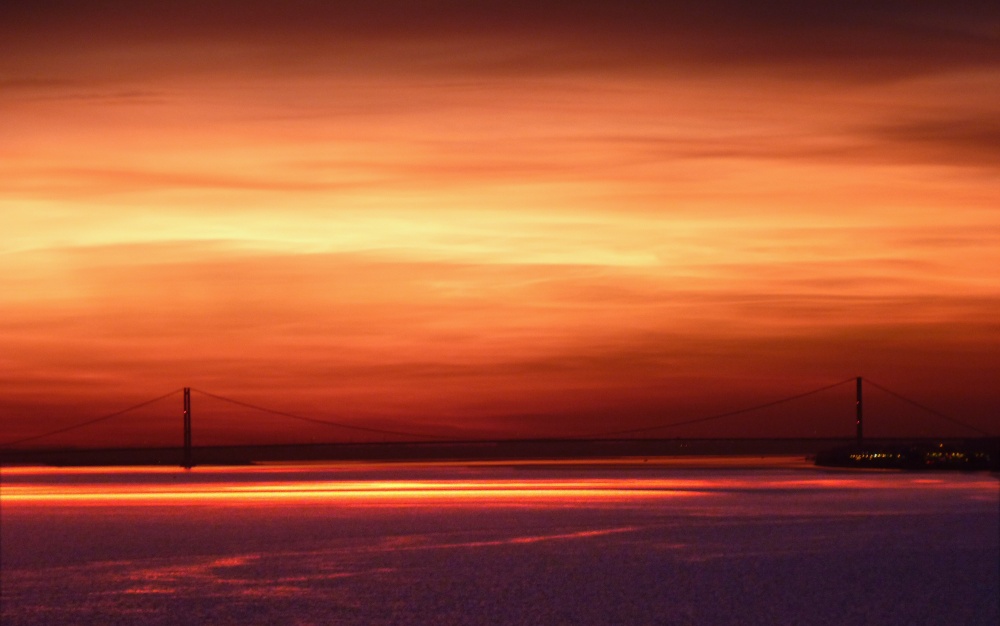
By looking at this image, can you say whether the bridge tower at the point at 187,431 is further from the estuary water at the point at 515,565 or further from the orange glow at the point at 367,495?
the estuary water at the point at 515,565

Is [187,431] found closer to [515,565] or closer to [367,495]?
[367,495]

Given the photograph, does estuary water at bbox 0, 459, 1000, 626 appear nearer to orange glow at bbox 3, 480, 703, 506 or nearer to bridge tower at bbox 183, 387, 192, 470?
orange glow at bbox 3, 480, 703, 506

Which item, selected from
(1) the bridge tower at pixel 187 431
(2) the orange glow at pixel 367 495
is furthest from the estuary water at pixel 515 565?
(1) the bridge tower at pixel 187 431

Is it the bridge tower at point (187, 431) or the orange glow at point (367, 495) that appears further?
the bridge tower at point (187, 431)

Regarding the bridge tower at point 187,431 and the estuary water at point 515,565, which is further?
the bridge tower at point 187,431

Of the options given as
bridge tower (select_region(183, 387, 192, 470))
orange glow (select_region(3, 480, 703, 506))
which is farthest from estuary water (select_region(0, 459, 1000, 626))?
bridge tower (select_region(183, 387, 192, 470))

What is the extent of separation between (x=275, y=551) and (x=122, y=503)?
35.5 meters

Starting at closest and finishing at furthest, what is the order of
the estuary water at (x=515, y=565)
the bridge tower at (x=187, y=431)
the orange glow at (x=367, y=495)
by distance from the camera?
1. the estuary water at (x=515, y=565)
2. the orange glow at (x=367, y=495)
3. the bridge tower at (x=187, y=431)

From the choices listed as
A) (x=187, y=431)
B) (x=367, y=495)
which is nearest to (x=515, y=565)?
(x=367, y=495)

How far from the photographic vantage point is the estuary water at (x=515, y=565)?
22516 millimetres

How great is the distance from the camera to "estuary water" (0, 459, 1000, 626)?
22516 mm

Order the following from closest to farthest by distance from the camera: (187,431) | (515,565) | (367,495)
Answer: (515,565), (367,495), (187,431)

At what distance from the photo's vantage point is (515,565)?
29.7m

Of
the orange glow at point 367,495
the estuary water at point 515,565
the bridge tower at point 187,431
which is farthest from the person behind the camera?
the bridge tower at point 187,431
